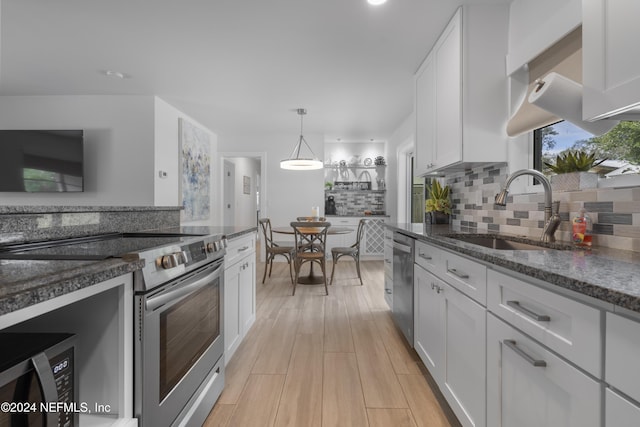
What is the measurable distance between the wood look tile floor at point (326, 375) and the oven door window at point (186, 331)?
0.43 metres

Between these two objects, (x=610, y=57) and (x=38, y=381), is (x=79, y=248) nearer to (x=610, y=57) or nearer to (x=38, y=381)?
(x=38, y=381)

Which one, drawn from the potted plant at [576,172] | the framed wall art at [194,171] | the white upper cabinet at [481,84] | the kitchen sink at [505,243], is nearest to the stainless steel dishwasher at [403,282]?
the kitchen sink at [505,243]

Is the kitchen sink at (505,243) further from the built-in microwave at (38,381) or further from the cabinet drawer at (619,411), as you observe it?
the built-in microwave at (38,381)

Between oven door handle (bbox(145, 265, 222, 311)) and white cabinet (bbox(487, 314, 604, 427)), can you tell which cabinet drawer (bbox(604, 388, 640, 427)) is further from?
oven door handle (bbox(145, 265, 222, 311))

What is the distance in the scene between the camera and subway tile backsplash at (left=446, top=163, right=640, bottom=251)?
118 centimetres

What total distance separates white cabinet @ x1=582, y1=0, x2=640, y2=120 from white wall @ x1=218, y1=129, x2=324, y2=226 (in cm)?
481

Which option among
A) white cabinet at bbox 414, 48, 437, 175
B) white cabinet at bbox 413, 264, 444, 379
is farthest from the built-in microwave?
white cabinet at bbox 414, 48, 437, 175

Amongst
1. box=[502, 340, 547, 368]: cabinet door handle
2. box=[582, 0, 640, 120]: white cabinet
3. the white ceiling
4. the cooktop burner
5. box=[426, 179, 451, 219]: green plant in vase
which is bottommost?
box=[502, 340, 547, 368]: cabinet door handle

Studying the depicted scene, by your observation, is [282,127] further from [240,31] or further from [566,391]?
[566,391]

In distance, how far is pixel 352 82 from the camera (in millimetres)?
3346

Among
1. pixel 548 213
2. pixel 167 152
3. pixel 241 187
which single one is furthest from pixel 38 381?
pixel 241 187

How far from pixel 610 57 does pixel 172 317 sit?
1.76 m

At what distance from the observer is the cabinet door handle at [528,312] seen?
2.65 feet

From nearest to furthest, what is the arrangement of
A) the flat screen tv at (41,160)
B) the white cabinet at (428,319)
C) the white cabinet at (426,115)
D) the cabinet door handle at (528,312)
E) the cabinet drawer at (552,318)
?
the cabinet drawer at (552,318)
the cabinet door handle at (528,312)
the white cabinet at (428,319)
the white cabinet at (426,115)
the flat screen tv at (41,160)
